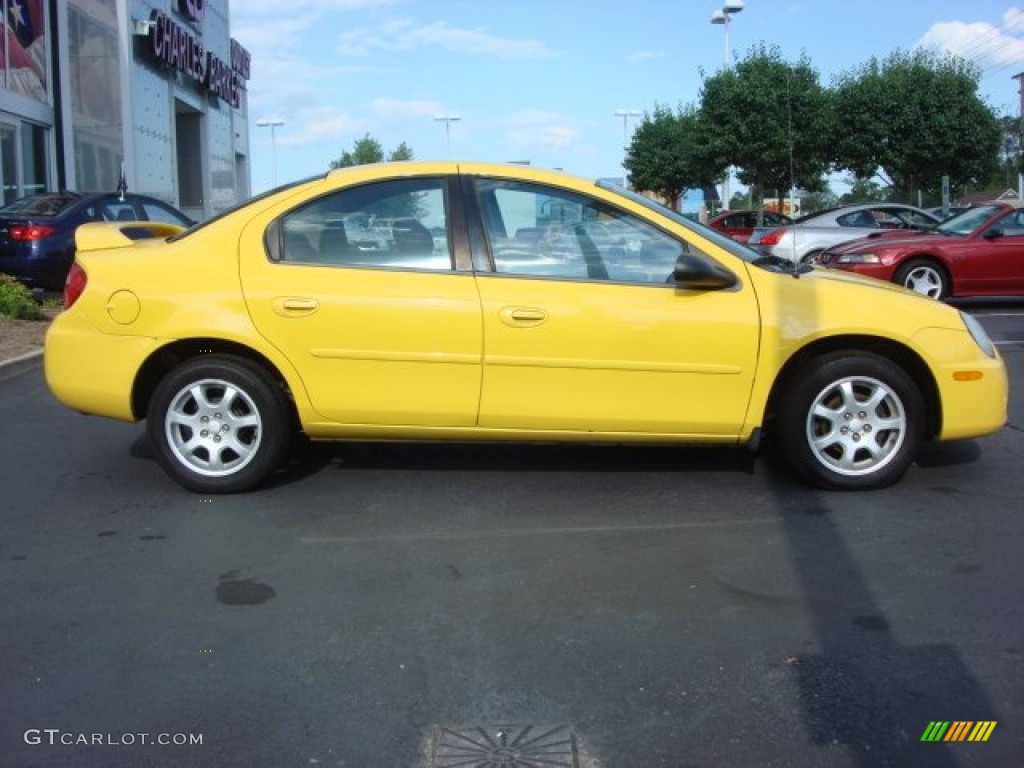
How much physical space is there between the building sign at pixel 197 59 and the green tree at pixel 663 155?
53.9 ft

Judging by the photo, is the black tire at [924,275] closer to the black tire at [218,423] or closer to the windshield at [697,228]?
the windshield at [697,228]

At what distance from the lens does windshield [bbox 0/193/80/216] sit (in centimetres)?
1223

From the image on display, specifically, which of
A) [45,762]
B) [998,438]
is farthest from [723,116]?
[45,762]

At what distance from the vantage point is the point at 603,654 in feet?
11.4

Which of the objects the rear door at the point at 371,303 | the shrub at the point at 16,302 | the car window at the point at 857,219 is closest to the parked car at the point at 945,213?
the car window at the point at 857,219

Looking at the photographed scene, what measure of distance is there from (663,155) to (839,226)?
90.1 feet

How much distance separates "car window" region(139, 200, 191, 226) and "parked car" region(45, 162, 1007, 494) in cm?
855

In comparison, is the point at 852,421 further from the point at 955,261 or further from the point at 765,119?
the point at 765,119

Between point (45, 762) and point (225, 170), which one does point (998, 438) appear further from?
point (225, 170)

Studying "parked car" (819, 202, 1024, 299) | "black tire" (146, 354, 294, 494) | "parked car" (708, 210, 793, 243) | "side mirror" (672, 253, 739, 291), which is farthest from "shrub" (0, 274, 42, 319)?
"parked car" (708, 210, 793, 243)

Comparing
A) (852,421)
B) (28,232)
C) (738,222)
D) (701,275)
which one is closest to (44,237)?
(28,232)

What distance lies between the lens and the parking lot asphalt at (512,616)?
2.99 m

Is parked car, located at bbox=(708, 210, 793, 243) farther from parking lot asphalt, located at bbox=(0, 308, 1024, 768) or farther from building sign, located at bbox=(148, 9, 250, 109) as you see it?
parking lot asphalt, located at bbox=(0, 308, 1024, 768)

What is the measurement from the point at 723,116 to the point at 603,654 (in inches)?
1156
